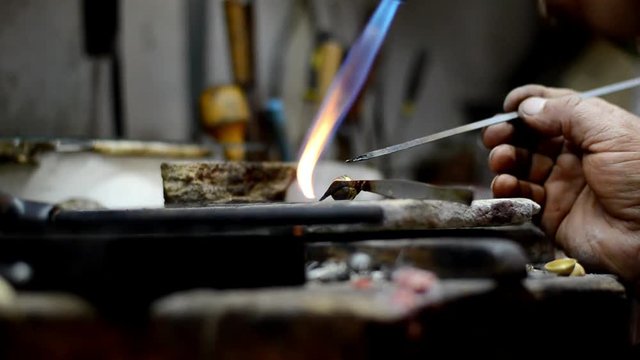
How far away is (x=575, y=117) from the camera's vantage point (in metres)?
1.42

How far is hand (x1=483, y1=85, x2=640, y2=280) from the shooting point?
1.35m

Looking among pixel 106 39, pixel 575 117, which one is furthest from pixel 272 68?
pixel 575 117

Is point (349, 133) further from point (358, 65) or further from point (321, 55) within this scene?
point (358, 65)

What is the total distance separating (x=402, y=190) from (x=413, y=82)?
3.66 m

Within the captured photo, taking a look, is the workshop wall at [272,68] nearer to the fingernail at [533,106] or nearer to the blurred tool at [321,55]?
the blurred tool at [321,55]

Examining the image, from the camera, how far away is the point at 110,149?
2.03 meters

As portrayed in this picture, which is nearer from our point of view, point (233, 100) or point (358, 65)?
point (358, 65)

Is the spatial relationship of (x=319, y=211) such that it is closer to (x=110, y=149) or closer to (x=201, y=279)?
(x=201, y=279)

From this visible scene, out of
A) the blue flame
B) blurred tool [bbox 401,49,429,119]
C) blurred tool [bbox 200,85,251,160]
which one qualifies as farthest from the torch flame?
blurred tool [bbox 401,49,429,119]

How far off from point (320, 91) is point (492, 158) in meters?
2.11

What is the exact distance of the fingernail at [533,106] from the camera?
1.48 m

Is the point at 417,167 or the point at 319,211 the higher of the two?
the point at 319,211

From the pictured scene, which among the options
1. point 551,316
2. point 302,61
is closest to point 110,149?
point 551,316

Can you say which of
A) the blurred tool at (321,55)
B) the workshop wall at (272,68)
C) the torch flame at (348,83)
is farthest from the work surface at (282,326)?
the blurred tool at (321,55)
